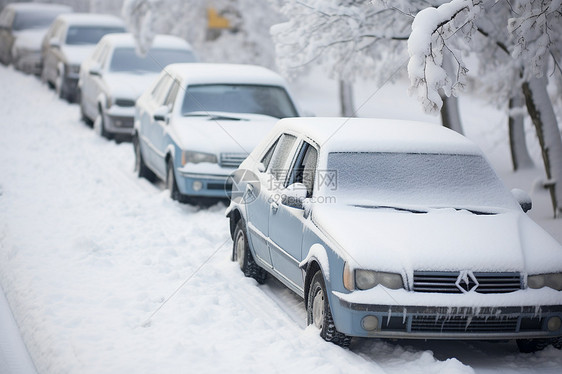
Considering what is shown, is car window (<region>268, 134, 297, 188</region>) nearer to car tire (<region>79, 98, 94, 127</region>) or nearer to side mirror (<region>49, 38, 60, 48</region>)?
car tire (<region>79, 98, 94, 127</region>)

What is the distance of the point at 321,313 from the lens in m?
6.77

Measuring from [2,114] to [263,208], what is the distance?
1263cm

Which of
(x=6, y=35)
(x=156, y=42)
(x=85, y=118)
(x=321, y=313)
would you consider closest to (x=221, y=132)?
(x=321, y=313)

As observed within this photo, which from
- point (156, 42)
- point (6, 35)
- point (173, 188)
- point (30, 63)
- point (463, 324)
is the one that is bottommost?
point (30, 63)

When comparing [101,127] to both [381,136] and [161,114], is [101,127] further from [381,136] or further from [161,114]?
[381,136]

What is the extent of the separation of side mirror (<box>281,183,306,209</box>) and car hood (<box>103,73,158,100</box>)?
9.52m

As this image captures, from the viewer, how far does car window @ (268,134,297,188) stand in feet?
26.3

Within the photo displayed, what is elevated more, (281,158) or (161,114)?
(281,158)

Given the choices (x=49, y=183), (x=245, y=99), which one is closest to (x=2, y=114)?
(x=49, y=183)

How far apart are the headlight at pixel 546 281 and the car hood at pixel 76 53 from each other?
52.5 ft

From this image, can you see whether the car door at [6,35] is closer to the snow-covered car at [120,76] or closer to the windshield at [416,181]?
the snow-covered car at [120,76]

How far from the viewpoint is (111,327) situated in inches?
275

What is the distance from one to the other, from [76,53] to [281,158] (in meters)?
14.6

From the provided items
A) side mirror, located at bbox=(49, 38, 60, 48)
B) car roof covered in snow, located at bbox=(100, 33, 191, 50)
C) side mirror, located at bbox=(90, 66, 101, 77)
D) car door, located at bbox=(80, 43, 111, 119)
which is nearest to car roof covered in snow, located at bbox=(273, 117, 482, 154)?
side mirror, located at bbox=(90, 66, 101, 77)
